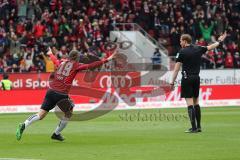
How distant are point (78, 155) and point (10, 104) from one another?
1602cm

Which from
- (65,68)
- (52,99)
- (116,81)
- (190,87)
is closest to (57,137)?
(52,99)

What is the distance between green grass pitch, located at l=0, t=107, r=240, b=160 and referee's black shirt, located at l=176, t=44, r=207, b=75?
5.44 feet

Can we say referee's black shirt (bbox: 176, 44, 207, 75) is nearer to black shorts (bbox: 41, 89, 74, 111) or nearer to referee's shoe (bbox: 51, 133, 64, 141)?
black shorts (bbox: 41, 89, 74, 111)

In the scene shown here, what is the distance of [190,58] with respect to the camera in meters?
18.0

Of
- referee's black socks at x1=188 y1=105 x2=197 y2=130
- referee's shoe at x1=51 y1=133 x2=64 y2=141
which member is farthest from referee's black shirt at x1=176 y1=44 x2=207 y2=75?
referee's shoe at x1=51 y1=133 x2=64 y2=141

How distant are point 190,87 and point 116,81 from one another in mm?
15643

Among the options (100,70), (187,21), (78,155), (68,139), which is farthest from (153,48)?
(78,155)

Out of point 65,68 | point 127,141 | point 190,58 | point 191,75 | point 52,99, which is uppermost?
point 190,58

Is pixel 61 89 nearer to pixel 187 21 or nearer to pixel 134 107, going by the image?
pixel 134 107

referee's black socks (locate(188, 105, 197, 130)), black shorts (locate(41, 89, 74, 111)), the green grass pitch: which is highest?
black shorts (locate(41, 89, 74, 111))

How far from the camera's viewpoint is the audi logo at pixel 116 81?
33312 mm

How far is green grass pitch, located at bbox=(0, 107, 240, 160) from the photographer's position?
1334 centimetres

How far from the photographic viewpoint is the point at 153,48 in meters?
39.6

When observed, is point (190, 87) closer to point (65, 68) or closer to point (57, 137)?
point (65, 68)
